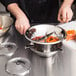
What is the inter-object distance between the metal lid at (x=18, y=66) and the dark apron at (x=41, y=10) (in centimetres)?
43

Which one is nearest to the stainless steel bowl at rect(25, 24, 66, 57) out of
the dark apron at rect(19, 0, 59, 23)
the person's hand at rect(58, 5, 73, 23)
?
the person's hand at rect(58, 5, 73, 23)

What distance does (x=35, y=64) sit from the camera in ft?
2.56

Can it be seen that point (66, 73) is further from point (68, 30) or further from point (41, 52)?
point (68, 30)

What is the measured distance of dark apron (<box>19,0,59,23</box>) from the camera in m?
1.16

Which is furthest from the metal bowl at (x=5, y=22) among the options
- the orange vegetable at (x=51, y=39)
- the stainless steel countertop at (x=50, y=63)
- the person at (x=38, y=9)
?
the orange vegetable at (x=51, y=39)

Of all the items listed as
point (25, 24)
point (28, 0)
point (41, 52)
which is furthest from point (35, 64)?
point (28, 0)

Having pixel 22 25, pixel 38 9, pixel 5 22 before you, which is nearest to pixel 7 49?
pixel 22 25

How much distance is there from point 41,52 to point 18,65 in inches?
4.0

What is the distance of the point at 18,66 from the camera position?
0.74m

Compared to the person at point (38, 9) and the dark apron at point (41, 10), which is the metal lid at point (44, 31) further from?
the dark apron at point (41, 10)

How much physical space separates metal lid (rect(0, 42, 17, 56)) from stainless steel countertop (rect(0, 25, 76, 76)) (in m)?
0.02

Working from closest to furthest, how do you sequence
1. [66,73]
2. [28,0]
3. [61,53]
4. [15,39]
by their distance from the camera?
1. [66,73]
2. [61,53]
3. [15,39]
4. [28,0]

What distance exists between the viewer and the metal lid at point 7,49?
83cm

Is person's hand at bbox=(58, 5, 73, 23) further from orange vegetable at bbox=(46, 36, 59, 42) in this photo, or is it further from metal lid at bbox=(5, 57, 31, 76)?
metal lid at bbox=(5, 57, 31, 76)
